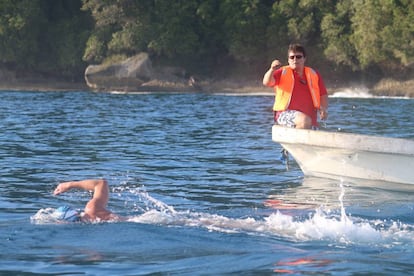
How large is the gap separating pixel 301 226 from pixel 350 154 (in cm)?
372

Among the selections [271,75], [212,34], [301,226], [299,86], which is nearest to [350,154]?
[299,86]

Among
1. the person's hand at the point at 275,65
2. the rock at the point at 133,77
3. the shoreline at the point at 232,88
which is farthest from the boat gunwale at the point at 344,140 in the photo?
the rock at the point at 133,77

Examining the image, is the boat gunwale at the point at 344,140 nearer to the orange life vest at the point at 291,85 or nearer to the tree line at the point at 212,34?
the orange life vest at the point at 291,85

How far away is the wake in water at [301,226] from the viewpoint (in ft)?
26.1

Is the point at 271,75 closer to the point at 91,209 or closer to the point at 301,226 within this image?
the point at 301,226

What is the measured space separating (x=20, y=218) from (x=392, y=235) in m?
4.02

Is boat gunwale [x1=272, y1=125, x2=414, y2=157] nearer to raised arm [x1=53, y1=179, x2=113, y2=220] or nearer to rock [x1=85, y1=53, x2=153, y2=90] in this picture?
raised arm [x1=53, y1=179, x2=113, y2=220]

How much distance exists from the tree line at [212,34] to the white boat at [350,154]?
40211 mm

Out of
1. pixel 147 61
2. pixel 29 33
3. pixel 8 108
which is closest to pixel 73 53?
pixel 29 33

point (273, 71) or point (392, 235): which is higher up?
point (273, 71)

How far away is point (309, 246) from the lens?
25.4 feet

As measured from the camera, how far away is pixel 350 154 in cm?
1183

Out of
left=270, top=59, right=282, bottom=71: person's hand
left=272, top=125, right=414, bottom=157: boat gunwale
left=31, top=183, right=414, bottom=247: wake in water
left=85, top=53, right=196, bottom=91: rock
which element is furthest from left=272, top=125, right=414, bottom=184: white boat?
left=85, top=53, right=196, bottom=91: rock

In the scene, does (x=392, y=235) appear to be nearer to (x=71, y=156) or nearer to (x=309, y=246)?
(x=309, y=246)
